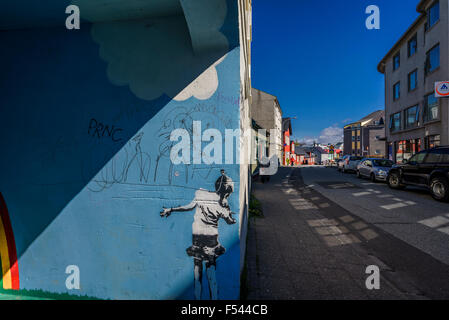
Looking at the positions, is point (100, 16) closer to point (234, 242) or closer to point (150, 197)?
point (150, 197)

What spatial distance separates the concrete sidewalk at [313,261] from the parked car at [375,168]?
8.87m

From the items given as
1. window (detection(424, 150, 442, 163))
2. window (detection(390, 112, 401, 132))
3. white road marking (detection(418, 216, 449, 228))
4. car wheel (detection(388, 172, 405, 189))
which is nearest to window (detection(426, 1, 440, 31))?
window (detection(390, 112, 401, 132))

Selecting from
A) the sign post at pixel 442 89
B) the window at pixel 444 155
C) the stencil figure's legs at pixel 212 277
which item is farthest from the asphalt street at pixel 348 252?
the sign post at pixel 442 89

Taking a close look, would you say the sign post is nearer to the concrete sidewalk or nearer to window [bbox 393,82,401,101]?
window [bbox 393,82,401,101]

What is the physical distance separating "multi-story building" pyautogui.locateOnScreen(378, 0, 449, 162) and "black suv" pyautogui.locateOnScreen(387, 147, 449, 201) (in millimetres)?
8775

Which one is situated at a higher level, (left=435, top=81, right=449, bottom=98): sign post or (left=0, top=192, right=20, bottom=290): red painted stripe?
(left=435, top=81, right=449, bottom=98): sign post

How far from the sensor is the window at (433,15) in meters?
14.3

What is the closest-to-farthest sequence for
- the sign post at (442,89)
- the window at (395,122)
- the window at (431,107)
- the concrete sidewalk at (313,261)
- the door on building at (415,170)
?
the concrete sidewalk at (313,261) → the door on building at (415,170) → the sign post at (442,89) → the window at (431,107) → the window at (395,122)

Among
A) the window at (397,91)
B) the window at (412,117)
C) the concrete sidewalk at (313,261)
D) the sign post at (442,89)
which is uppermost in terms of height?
the window at (397,91)

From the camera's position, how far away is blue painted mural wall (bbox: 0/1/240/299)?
2348 mm

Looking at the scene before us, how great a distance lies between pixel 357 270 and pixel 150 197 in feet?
10.8

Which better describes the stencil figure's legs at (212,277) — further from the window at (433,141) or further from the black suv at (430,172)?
the window at (433,141)

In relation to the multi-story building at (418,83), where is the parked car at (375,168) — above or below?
below

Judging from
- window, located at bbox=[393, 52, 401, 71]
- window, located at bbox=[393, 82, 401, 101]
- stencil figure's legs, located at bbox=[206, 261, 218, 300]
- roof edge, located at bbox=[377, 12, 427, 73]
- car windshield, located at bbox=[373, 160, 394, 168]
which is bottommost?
stencil figure's legs, located at bbox=[206, 261, 218, 300]
